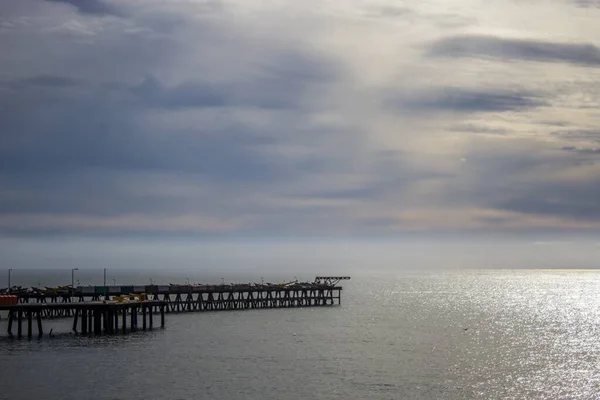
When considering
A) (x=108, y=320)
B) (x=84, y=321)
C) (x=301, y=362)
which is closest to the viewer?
(x=301, y=362)

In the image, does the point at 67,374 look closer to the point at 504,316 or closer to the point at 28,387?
the point at 28,387

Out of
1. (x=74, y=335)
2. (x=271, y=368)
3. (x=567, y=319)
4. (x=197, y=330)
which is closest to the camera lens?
(x=271, y=368)

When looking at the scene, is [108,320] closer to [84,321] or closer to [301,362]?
[84,321]

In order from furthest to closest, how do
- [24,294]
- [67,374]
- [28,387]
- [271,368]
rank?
[24,294] < [271,368] < [67,374] < [28,387]

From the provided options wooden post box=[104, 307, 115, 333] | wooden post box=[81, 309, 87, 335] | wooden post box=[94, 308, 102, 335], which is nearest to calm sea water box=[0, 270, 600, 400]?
wooden post box=[81, 309, 87, 335]

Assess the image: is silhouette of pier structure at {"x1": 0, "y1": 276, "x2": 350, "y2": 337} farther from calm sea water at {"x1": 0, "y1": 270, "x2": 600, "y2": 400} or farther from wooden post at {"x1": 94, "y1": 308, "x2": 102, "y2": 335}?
calm sea water at {"x1": 0, "y1": 270, "x2": 600, "y2": 400}

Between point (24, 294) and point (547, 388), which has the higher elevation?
point (24, 294)

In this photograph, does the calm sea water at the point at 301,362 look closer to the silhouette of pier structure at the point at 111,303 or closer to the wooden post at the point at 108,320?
the silhouette of pier structure at the point at 111,303

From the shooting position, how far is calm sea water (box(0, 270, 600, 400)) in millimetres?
58156

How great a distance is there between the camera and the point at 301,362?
234ft

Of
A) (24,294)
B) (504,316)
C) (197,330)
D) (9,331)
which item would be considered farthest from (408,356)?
(504,316)

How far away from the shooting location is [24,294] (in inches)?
4146

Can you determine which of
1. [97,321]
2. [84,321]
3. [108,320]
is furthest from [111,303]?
[84,321]

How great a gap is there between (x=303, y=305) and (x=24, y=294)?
2008 inches
